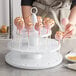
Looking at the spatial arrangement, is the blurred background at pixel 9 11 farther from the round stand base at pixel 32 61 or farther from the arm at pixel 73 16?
the round stand base at pixel 32 61

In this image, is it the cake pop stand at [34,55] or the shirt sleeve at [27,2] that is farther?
the shirt sleeve at [27,2]

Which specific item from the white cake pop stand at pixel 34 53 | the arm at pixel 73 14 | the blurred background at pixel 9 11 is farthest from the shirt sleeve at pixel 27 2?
the blurred background at pixel 9 11

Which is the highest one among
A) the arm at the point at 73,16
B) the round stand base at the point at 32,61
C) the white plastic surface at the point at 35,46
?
the arm at the point at 73,16

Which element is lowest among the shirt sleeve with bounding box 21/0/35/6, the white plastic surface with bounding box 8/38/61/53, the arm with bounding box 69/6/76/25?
the white plastic surface with bounding box 8/38/61/53

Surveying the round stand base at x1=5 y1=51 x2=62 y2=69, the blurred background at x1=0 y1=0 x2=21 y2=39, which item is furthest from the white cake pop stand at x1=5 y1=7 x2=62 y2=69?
the blurred background at x1=0 y1=0 x2=21 y2=39

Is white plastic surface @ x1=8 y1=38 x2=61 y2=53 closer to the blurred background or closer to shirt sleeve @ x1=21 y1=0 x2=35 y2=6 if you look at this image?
shirt sleeve @ x1=21 y1=0 x2=35 y2=6

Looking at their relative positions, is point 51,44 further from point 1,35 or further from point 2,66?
point 1,35

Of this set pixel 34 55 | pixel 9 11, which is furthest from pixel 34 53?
pixel 9 11

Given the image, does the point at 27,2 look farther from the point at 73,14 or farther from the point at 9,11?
the point at 9,11

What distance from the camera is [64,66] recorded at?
114cm

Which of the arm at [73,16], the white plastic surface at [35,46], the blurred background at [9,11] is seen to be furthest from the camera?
the blurred background at [9,11]

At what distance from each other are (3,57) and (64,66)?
332 millimetres

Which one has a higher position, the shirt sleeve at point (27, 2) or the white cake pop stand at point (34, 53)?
the shirt sleeve at point (27, 2)

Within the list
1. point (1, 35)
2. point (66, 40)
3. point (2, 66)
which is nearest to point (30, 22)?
point (2, 66)
